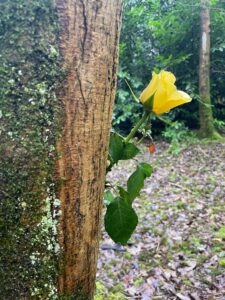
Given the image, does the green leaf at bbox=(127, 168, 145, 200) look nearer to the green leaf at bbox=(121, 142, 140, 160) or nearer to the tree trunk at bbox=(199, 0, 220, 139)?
the green leaf at bbox=(121, 142, 140, 160)

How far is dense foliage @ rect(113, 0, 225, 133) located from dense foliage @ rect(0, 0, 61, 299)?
18.5 ft

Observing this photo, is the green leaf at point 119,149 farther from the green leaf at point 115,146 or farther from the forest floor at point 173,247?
the forest floor at point 173,247

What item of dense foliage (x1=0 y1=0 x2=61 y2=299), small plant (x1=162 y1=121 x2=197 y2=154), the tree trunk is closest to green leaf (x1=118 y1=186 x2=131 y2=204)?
dense foliage (x1=0 y1=0 x2=61 y2=299)

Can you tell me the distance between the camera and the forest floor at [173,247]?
213 cm

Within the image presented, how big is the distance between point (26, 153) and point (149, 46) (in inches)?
254

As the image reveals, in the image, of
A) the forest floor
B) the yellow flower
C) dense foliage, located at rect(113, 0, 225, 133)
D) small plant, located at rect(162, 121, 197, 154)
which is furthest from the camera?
dense foliage, located at rect(113, 0, 225, 133)

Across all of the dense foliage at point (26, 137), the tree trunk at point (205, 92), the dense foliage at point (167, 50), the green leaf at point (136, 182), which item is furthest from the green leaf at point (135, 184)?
the dense foliage at point (167, 50)

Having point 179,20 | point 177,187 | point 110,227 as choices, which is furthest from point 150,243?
point 179,20

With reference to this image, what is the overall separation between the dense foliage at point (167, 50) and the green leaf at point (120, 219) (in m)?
5.42

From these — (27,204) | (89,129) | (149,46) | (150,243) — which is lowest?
(150,243)

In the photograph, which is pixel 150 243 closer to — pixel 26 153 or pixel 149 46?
pixel 26 153

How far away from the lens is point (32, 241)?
22.7 inches

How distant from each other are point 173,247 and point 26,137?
228cm

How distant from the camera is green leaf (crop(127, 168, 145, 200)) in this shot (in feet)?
2.87
